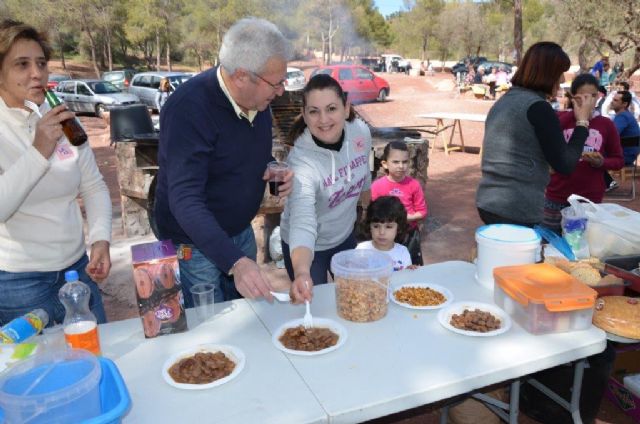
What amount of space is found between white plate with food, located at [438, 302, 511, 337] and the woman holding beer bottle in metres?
1.54

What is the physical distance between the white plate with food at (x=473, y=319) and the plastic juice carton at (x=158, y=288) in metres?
1.03

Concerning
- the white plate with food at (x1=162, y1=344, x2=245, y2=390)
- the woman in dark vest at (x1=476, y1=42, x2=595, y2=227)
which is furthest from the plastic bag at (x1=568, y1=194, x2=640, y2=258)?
the white plate with food at (x1=162, y1=344, x2=245, y2=390)

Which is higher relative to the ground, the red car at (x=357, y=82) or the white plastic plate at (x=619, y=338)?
the red car at (x=357, y=82)

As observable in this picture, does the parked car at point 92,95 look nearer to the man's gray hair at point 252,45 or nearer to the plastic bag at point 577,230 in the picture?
the man's gray hair at point 252,45

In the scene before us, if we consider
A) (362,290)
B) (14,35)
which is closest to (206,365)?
(362,290)

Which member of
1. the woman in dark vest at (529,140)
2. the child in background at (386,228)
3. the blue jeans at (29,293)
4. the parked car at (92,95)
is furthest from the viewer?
the parked car at (92,95)

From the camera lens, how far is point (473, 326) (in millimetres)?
1848

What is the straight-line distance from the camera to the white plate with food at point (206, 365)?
4.95ft

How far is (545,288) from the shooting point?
72.4 inches

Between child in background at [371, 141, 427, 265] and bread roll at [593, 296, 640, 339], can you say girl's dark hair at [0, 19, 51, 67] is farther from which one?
child in background at [371, 141, 427, 265]

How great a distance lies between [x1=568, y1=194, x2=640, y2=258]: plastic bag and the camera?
2.54m

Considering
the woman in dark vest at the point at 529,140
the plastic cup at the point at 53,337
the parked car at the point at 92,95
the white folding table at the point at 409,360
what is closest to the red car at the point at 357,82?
the parked car at the point at 92,95

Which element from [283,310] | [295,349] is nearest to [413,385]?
→ [295,349]

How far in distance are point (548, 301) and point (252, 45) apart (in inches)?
58.5
